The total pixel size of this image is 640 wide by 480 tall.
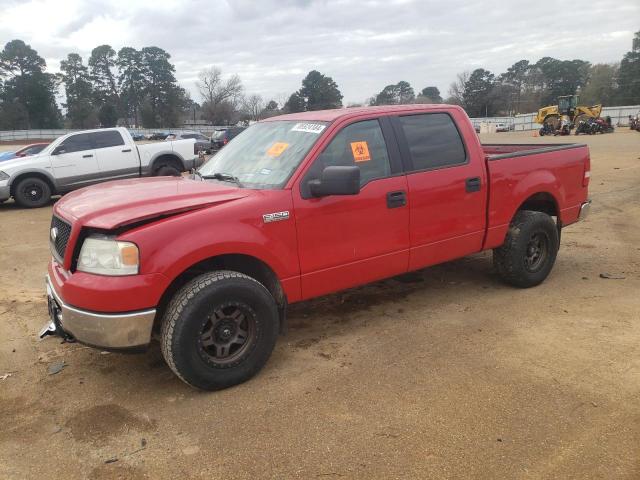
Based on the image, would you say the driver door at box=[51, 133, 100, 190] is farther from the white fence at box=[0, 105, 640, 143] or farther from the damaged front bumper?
the white fence at box=[0, 105, 640, 143]

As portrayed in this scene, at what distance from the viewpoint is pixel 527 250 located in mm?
5191

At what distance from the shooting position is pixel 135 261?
3.05 m

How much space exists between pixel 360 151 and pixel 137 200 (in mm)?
1724

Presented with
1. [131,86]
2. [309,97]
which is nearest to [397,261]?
[309,97]

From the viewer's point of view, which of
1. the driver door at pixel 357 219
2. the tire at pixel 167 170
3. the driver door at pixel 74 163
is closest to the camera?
the driver door at pixel 357 219

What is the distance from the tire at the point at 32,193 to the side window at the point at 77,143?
99 cm

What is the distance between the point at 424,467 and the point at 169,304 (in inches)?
71.5

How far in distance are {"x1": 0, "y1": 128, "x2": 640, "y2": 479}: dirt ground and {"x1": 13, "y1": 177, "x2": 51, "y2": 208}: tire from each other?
7983mm

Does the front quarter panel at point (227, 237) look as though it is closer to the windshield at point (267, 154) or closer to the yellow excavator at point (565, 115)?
the windshield at point (267, 154)

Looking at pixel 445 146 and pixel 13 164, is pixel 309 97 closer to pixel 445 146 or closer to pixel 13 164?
pixel 13 164

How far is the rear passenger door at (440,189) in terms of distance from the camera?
4273 millimetres

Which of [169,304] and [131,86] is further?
[131,86]

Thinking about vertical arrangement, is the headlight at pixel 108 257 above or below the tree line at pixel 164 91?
below

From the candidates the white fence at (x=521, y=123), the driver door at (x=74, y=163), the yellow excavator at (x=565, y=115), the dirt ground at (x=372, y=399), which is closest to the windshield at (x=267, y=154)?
the dirt ground at (x=372, y=399)
